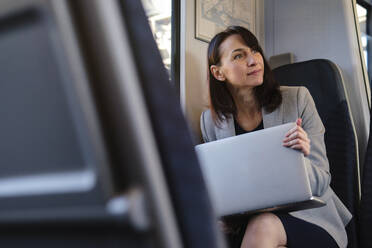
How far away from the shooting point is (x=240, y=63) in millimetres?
1346

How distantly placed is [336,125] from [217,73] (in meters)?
0.43

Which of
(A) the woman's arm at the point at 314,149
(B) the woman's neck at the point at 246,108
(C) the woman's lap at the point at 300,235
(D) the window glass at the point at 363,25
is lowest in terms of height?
(C) the woman's lap at the point at 300,235

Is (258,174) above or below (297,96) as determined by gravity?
below

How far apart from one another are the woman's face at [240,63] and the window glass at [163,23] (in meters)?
0.21

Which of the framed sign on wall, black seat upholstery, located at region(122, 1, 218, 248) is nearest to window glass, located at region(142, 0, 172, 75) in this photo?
the framed sign on wall

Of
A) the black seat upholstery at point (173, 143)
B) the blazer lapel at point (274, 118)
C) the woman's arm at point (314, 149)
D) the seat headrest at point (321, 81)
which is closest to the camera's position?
the black seat upholstery at point (173, 143)

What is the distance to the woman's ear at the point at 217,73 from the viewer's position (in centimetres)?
143

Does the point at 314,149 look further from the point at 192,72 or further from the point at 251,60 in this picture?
the point at 192,72

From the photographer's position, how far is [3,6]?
216 mm

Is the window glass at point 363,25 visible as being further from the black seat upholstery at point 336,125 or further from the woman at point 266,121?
the woman at point 266,121

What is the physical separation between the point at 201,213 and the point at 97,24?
4.7 inches

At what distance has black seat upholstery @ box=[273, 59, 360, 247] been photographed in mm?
1254

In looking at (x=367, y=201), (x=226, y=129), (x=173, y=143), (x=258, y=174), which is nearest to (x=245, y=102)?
(x=226, y=129)

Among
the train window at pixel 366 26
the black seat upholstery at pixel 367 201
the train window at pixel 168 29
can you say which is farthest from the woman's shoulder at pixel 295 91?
the train window at pixel 366 26
